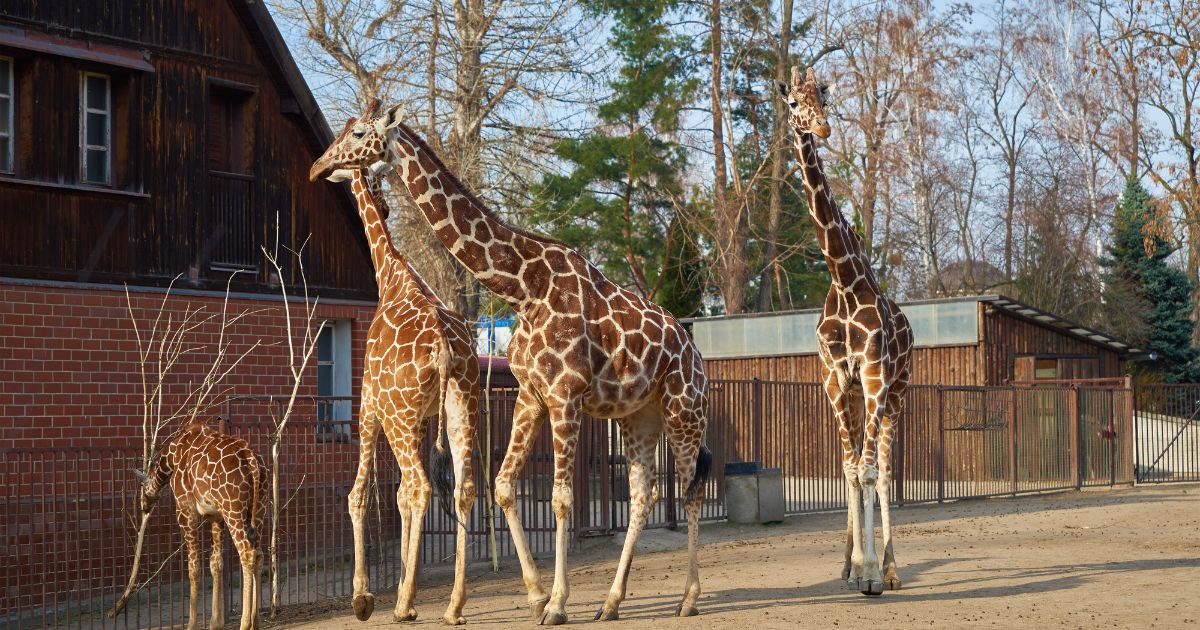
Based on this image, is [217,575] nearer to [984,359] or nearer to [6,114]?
[6,114]

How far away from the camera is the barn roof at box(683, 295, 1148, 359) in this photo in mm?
28344

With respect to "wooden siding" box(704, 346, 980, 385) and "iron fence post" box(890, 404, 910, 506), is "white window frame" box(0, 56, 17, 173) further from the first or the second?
"wooden siding" box(704, 346, 980, 385)

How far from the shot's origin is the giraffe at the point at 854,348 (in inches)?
435

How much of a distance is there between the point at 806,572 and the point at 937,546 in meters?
2.80

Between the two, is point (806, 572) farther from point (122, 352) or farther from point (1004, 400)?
point (1004, 400)

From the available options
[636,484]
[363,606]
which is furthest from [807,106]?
[363,606]

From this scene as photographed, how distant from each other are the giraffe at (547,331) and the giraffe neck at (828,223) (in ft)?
6.67

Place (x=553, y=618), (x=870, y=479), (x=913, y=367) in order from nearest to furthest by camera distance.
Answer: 1. (x=553, y=618)
2. (x=870, y=479)
3. (x=913, y=367)

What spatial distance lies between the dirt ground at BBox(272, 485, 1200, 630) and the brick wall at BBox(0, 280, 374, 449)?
4485 millimetres

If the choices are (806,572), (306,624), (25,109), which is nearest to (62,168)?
(25,109)

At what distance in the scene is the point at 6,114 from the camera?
1456 cm

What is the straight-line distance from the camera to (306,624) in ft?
35.6

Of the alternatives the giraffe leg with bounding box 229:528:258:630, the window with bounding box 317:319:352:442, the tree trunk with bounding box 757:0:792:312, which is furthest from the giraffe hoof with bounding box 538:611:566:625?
the tree trunk with bounding box 757:0:792:312

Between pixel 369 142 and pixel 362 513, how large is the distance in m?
2.90
